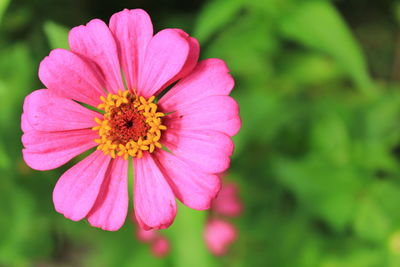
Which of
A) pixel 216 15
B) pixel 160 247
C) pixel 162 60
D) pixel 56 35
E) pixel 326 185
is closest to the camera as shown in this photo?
pixel 162 60

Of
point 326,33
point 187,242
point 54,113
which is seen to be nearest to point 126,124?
point 54,113

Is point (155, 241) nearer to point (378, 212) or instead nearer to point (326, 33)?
point (378, 212)

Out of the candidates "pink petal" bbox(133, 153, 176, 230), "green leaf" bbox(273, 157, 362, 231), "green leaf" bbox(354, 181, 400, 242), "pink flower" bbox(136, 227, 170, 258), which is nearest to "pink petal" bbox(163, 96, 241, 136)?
"pink petal" bbox(133, 153, 176, 230)

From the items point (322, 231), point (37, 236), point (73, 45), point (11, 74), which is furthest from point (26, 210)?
point (322, 231)

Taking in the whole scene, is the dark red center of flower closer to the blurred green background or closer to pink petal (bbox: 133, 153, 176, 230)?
pink petal (bbox: 133, 153, 176, 230)

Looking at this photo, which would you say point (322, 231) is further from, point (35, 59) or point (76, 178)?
point (35, 59)

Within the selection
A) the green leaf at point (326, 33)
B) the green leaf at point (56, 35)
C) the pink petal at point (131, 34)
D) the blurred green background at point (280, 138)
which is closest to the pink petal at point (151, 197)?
the pink petal at point (131, 34)
